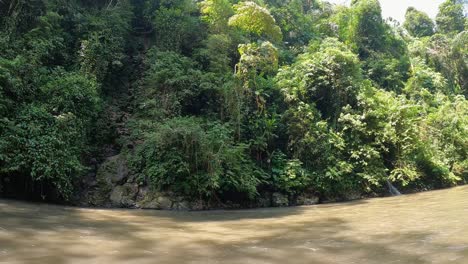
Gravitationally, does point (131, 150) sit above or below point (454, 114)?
below

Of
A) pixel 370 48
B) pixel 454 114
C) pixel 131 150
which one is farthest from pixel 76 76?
pixel 370 48

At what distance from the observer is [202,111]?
15.9m

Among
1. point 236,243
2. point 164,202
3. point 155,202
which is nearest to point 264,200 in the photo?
point 164,202

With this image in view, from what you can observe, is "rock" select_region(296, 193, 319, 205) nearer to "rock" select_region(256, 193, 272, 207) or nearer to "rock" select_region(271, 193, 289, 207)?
"rock" select_region(271, 193, 289, 207)

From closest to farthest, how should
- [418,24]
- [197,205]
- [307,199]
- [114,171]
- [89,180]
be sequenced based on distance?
[197,205] < [89,180] < [114,171] < [307,199] < [418,24]

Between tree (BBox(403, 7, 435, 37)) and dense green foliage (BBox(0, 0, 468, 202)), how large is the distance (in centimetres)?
1755

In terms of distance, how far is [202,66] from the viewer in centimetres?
1781

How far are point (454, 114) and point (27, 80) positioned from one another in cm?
2027

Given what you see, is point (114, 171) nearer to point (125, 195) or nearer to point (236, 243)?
point (125, 195)

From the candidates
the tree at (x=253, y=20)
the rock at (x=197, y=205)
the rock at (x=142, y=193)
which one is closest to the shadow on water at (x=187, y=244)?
the rock at (x=197, y=205)

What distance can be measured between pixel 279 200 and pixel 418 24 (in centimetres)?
3322

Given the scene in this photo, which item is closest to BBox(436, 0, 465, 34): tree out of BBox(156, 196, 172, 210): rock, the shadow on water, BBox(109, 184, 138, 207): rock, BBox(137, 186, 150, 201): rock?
BBox(156, 196, 172, 210): rock

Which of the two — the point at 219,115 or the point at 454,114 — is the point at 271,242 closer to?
the point at 219,115

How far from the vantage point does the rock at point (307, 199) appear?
13.8 metres
